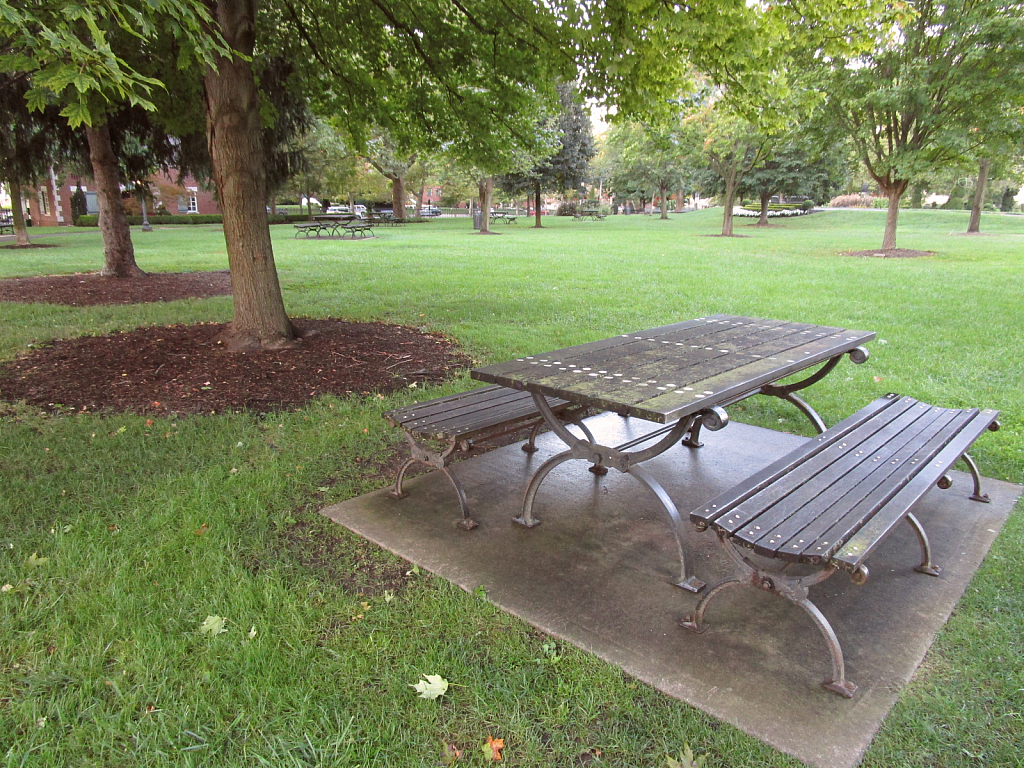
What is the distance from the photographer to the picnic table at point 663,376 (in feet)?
9.11

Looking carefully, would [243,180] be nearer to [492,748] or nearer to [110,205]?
[492,748]

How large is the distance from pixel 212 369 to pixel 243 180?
1731 mm

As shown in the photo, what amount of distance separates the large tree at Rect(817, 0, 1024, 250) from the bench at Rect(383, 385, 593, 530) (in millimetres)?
14229

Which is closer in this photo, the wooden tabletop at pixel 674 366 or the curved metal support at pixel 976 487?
the wooden tabletop at pixel 674 366

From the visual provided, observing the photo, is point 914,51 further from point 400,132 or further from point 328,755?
point 328,755

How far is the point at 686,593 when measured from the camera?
110 inches

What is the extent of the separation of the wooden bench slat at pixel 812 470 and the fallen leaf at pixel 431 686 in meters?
1.10

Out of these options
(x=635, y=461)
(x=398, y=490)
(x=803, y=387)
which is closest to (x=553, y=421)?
(x=635, y=461)

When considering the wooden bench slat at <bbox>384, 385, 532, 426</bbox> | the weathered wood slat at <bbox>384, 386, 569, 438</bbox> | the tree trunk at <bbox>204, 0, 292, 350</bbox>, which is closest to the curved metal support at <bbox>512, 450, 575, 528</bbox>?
the weathered wood slat at <bbox>384, 386, 569, 438</bbox>

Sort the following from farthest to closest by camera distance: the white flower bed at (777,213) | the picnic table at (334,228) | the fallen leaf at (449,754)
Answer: the white flower bed at (777,213), the picnic table at (334,228), the fallen leaf at (449,754)

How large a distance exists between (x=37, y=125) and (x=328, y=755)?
1405cm

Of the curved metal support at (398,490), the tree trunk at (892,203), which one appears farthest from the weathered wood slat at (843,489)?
the tree trunk at (892,203)

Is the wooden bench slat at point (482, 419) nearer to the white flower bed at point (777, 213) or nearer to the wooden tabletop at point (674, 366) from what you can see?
the wooden tabletop at point (674, 366)

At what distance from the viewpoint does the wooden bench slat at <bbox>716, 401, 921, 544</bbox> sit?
236 cm
